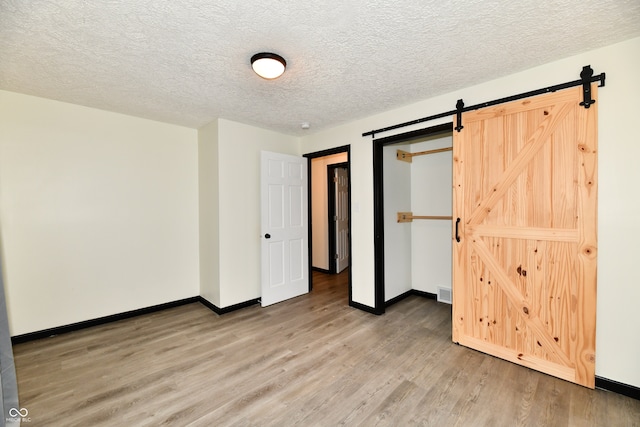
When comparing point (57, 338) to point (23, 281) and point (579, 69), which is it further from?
point (579, 69)

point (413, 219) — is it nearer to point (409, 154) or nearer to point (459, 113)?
point (409, 154)

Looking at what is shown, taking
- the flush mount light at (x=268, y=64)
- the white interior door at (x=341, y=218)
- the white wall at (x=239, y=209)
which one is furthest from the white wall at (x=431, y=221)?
the flush mount light at (x=268, y=64)

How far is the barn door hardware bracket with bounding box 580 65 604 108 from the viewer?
6.34ft

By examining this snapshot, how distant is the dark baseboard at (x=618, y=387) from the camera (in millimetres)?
1825

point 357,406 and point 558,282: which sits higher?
point 558,282

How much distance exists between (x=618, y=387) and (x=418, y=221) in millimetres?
2497

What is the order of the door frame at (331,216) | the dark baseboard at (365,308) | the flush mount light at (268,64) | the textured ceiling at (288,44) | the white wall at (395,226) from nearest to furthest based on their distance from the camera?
the textured ceiling at (288,44), the flush mount light at (268,64), the dark baseboard at (365,308), the white wall at (395,226), the door frame at (331,216)

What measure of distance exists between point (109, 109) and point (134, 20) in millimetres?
1993

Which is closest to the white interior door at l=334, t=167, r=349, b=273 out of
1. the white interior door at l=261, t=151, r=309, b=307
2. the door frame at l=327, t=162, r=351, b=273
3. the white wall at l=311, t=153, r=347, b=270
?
the door frame at l=327, t=162, r=351, b=273

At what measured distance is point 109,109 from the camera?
3.08 meters

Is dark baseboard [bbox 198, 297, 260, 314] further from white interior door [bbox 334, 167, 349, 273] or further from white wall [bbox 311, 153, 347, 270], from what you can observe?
white interior door [bbox 334, 167, 349, 273]

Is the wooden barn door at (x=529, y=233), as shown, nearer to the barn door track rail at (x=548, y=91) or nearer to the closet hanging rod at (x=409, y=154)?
the barn door track rail at (x=548, y=91)

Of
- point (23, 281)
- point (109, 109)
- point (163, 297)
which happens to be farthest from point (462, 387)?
point (109, 109)

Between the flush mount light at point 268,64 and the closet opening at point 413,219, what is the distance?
66.2 inches
